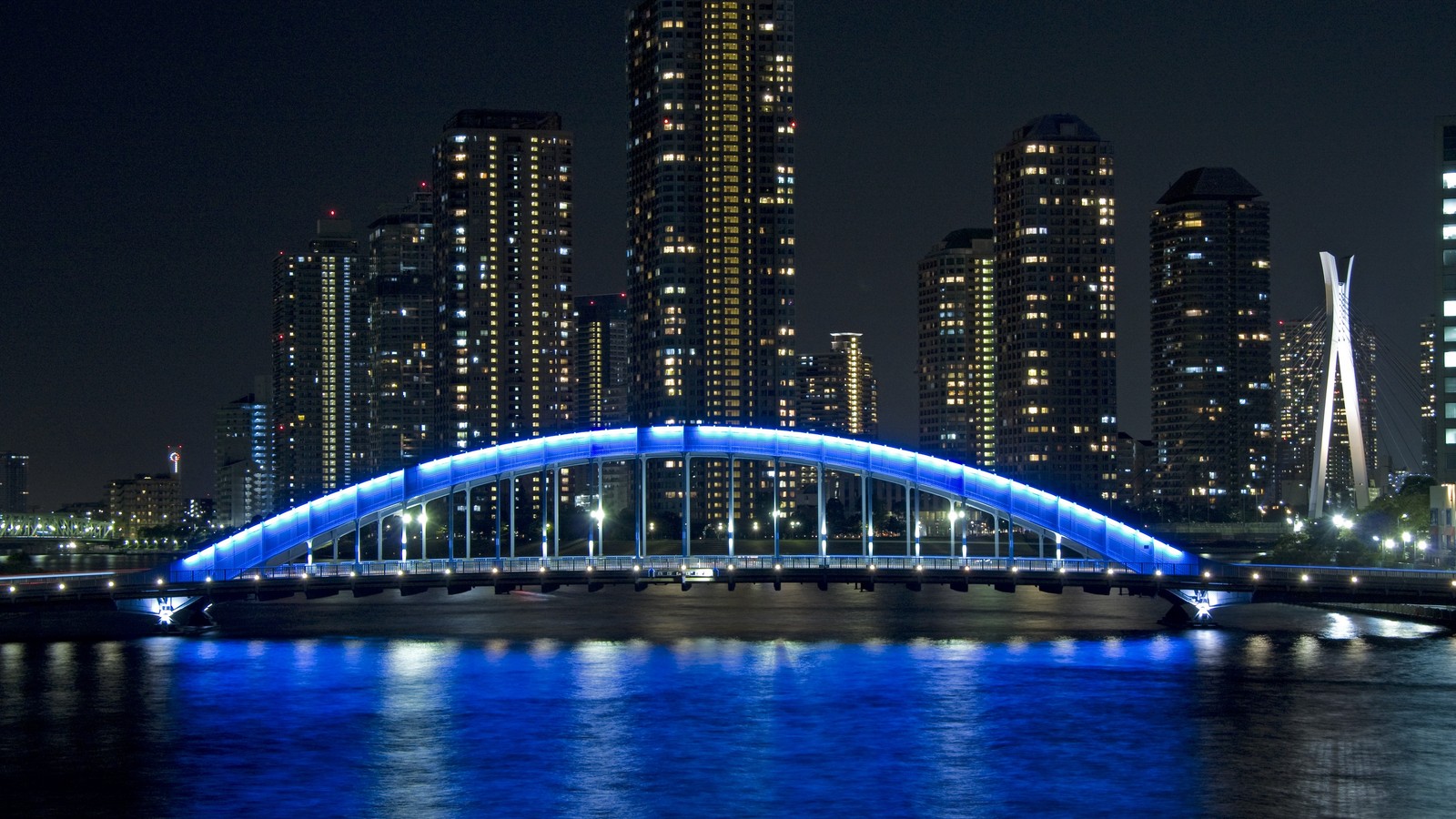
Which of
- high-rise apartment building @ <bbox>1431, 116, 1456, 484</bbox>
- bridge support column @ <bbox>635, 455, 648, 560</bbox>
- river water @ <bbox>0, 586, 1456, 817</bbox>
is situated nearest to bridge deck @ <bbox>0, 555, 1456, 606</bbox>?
river water @ <bbox>0, 586, 1456, 817</bbox>

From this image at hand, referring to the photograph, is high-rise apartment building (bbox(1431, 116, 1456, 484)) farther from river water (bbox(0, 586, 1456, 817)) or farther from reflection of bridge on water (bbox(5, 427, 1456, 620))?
river water (bbox(0, 586, 1456, 817))

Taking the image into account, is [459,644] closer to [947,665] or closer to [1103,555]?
[947,665]

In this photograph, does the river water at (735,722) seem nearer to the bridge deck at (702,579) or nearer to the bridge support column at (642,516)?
the bridge deck at (702,579)

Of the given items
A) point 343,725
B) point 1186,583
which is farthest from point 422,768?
point 1186,583

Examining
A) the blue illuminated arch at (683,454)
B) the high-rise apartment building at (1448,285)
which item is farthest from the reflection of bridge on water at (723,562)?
the high-rise apartment building at (1448,285)

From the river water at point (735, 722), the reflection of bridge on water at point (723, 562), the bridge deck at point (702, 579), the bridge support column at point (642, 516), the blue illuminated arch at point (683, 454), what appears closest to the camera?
the river water at point (735, 722)

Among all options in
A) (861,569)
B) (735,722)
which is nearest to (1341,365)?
(861,569)

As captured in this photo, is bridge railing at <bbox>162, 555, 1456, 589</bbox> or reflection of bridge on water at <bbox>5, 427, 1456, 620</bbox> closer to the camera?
reflection of bridge on water at <bbox>5, 427, 1456, 620</bbox>
